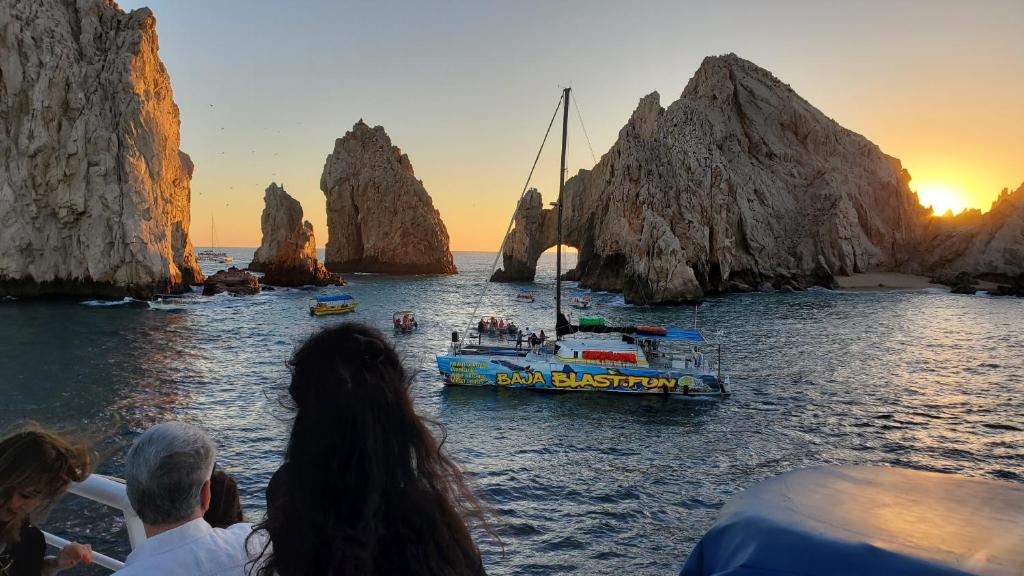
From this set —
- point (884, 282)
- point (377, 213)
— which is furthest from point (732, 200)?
point (377, 213)

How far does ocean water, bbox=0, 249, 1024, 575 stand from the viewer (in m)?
14.3

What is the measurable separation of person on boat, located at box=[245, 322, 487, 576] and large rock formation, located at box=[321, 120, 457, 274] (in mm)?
131059

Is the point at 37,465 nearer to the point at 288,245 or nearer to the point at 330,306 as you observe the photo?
the point at 330,306

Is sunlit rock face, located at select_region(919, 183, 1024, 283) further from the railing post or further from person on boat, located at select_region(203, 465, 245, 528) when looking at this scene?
the railing post

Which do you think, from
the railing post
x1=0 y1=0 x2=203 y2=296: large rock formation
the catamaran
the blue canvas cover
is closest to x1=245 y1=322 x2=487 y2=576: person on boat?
the railing post

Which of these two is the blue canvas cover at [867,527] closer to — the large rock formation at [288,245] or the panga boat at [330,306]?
the panga boat at [330,306]

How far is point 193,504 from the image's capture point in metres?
2.39

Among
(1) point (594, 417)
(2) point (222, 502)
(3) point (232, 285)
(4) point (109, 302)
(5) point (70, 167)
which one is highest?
(5) point (70, 167)

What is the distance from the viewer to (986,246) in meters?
91.6

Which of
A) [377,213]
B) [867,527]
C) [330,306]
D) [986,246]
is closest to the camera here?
[867,527]

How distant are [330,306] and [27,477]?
55.0 metres

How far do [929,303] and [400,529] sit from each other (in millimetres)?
81308

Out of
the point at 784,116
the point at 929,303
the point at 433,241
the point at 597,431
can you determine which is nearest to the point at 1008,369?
the point at 597,431

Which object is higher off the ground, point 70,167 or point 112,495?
point 70,167
